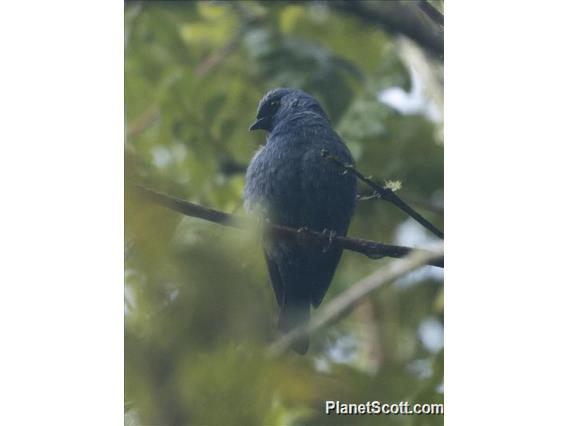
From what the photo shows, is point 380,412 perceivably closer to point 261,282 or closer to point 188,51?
point 261,282

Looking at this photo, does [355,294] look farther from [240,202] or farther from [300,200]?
[240,202]

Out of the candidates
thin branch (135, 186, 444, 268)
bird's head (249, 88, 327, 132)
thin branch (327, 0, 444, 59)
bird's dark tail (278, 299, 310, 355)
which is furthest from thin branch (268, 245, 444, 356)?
thin branch (327, 0, 444, 59)

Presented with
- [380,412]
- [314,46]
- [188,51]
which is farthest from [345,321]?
[188,51]

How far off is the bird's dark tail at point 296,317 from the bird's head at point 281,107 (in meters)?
1.04

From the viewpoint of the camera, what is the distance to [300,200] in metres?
4.93

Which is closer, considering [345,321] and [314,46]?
[345,321]

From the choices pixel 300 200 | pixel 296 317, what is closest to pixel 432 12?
pixel 300 200

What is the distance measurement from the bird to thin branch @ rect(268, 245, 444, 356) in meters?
0.06

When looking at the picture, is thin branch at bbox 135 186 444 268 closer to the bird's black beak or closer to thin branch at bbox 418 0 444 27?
the bird's black beak

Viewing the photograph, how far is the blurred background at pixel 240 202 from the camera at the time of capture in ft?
9.48

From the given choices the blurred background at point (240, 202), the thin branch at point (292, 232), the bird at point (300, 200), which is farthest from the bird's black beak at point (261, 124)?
the thin branch at point (292, 232)

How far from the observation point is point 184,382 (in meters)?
2.78

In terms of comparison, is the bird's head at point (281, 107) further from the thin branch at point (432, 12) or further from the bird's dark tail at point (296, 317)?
the bird's dark tail at point (296, 317)

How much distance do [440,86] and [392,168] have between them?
0.66 meters
